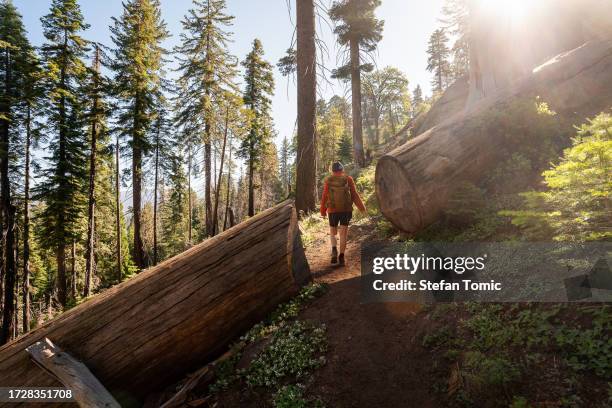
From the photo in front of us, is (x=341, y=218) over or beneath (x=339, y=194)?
beneath

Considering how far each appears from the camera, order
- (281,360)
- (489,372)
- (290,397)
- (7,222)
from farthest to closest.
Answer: (7,222)
(281,360)
(290,397)
(489,372)

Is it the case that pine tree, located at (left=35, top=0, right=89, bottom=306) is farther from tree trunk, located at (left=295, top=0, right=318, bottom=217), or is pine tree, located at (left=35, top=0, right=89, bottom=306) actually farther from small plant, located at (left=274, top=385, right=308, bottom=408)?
small plant, located at (left=274, top=385, right=308, bottom=408)

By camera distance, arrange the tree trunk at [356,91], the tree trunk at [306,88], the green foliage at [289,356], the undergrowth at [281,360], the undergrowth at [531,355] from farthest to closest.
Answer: the tree trunk at [356,91], the tree trunk at [306,88], the green foliage at [289,356], the undergrowth at [281,360], the undergrowth at [531,355]

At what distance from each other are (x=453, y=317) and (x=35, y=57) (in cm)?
2524

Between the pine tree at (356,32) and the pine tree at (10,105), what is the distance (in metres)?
19.2

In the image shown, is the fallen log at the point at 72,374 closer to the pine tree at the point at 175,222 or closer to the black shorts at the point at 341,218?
the black shorts at the point at 341,218

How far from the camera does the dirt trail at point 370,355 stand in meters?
3.51

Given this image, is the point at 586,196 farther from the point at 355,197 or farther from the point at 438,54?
the point at 438,54

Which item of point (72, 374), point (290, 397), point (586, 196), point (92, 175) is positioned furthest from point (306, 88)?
point (92, 175)

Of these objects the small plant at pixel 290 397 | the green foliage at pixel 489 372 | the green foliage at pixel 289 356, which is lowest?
the small plant at pixel 290 397

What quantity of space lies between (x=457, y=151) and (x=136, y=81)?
21659 mm

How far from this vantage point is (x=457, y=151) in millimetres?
6457

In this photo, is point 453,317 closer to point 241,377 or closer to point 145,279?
point 241,377

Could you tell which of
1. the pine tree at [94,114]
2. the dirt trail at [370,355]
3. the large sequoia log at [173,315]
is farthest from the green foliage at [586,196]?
the pine tree at [94,114]
